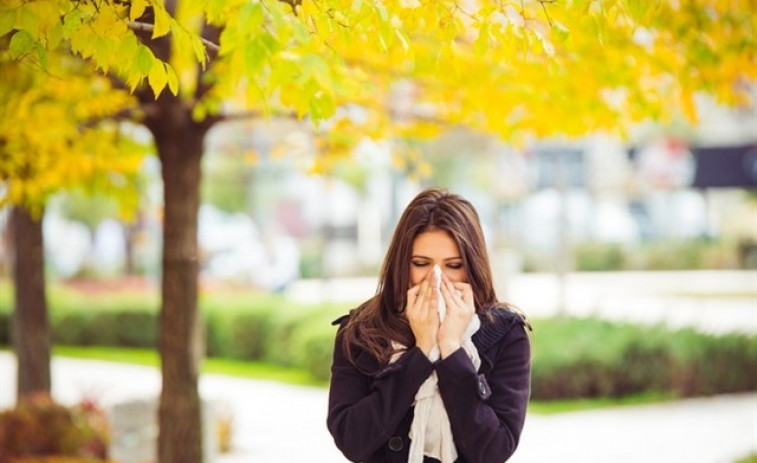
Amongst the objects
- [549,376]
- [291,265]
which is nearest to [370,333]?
[549,376]

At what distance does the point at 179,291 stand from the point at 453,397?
429 cm

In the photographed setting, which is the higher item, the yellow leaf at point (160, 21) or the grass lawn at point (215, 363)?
the yellow leaf at point (160, 21)

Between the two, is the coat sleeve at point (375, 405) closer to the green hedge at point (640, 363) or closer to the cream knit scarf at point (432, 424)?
the cream knit scarf at point (432, 424)

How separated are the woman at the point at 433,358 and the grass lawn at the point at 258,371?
8.96 meters

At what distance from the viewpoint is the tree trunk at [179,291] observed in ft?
22.6

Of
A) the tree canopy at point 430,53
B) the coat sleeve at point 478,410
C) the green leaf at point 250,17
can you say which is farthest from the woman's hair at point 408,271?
the green leaf at point 250,17

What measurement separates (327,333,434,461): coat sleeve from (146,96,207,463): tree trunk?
13.2 ft

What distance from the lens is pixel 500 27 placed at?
4.02 meters

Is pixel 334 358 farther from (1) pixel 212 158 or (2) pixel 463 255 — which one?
(1) pixel 212 158

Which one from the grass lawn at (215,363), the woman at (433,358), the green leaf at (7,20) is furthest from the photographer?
the grass lawn at (215,363)

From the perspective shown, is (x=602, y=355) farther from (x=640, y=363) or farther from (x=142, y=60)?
(x=142, y=60)

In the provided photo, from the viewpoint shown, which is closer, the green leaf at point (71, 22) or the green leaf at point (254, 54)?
the green leaf at point (254, 54)

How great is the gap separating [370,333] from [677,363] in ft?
32.9

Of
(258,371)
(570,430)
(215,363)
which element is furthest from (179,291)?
(215,363)
